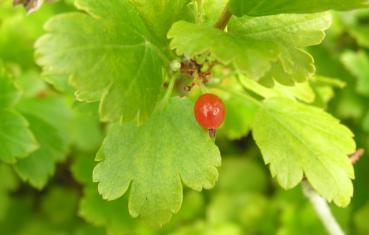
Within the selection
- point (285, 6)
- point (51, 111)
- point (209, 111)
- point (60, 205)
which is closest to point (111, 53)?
point (209, 111)

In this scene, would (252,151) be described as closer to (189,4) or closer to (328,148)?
(328,148)

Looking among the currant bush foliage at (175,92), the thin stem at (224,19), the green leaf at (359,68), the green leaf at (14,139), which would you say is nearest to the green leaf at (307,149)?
the currant bush foliage at (175,92)

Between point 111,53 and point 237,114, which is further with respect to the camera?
point 237,114

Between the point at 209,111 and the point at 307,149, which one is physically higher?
the point at 209,111

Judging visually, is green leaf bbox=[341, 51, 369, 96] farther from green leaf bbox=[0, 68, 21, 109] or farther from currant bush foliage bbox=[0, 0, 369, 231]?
green leaf bbox=[0, 68, 21, 109]

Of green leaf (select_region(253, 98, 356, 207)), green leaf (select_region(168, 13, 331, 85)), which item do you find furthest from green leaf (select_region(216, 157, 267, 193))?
green leaf (select_region(168, 13, 331, 85))

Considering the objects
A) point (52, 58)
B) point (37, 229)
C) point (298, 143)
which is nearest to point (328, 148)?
point (298, 143)

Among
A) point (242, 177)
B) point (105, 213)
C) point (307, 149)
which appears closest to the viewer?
point (307, 149)

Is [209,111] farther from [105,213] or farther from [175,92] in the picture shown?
[105,213]

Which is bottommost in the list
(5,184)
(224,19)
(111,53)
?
(5,184)
